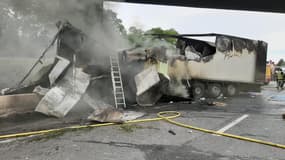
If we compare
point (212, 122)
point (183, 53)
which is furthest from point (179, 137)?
point (183, 53)

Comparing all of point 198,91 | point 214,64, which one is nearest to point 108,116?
point 198,91

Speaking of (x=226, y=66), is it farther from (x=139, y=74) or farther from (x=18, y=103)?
(x=18, y=103)

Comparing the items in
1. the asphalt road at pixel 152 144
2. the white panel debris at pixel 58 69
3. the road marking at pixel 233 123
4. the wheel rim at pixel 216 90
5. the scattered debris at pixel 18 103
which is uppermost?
the white panel debris at pixel 58 69

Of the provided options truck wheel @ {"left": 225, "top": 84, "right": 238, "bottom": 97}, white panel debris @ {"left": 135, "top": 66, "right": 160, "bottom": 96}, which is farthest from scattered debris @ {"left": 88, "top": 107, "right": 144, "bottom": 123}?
truck wheel @ {"left": 225, "top": 84, "right": 238, "bottom": 97}

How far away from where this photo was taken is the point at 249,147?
16.5 ft

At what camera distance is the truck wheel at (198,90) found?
39.2 feet

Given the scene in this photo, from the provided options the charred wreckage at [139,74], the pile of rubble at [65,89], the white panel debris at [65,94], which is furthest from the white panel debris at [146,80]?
the white panel debris at [65,94]

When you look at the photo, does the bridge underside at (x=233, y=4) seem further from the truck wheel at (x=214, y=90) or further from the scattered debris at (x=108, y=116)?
the scattered debris at (x=108, y=116)

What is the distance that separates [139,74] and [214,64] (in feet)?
15.3

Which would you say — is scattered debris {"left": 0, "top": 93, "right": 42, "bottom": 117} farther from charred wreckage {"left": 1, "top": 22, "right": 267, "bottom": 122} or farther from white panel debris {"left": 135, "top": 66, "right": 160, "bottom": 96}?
white panel debris {"left": 135, "top": 66, "right": 160, "bottom": 96}

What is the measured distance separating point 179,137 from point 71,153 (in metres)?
2.27

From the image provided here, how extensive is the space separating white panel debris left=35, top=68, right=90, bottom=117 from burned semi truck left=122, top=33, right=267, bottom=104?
2963mm

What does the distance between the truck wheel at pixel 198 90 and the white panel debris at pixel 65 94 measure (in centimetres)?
536

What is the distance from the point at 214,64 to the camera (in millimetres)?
12414
